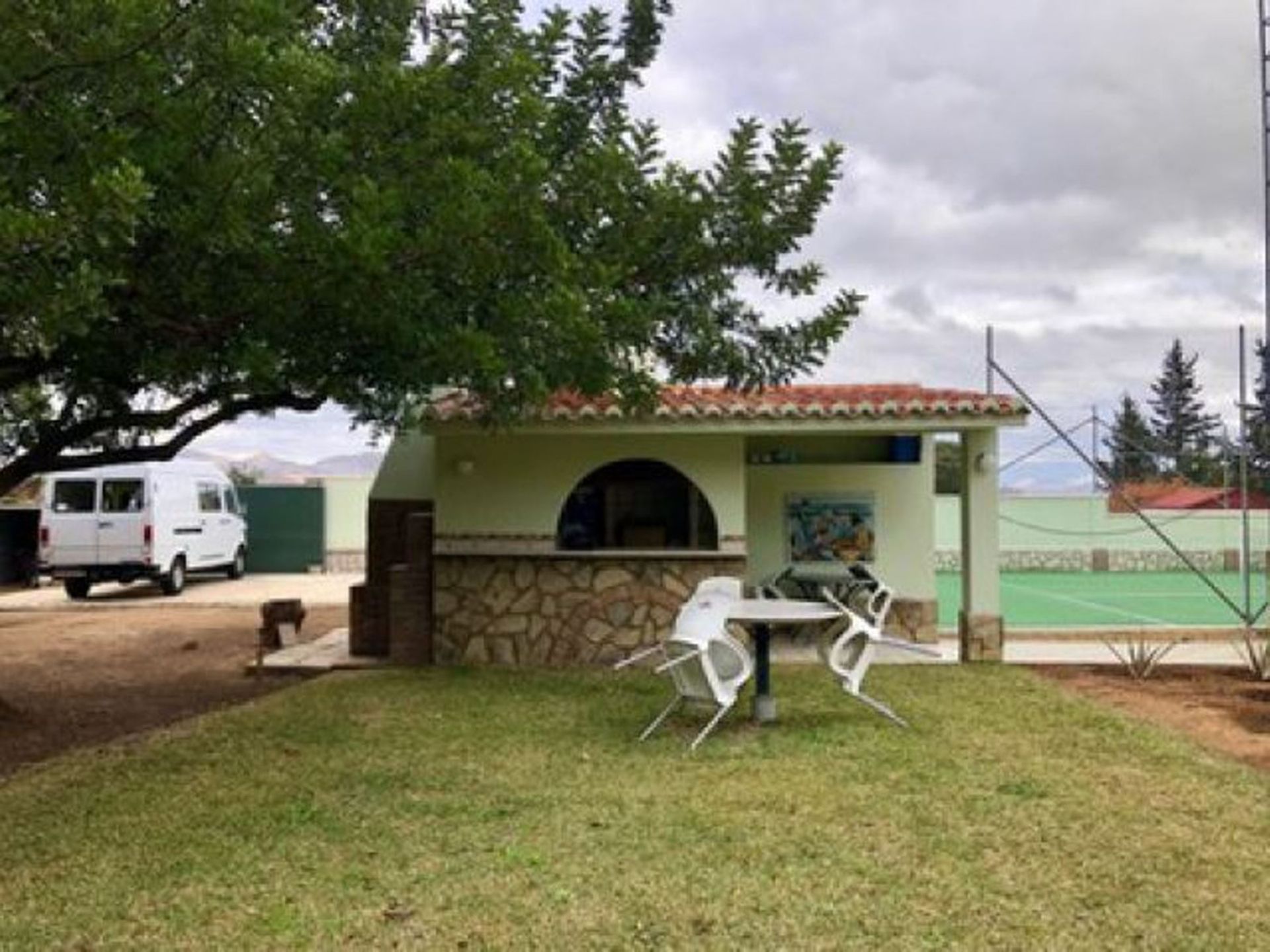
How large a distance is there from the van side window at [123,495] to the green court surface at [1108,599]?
14.1 m

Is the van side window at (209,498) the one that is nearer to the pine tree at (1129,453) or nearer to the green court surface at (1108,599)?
the green court surface at (1108,599)

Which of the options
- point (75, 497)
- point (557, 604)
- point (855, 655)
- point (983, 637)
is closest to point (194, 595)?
point (75, 497)

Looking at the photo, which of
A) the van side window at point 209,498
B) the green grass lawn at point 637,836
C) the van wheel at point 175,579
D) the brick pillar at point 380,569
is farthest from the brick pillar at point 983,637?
the van side window at point 209,498

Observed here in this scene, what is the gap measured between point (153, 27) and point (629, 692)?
272 inches

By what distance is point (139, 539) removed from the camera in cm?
2102

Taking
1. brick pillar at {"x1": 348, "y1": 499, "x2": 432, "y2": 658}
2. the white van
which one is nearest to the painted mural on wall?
brick pillar at {"x1": 348, "y1": 499, "x2": 432, "y2": 658}

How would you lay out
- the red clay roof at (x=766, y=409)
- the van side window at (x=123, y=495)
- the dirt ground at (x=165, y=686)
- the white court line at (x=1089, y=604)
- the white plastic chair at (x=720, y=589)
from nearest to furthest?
the dirt ground at (x=165, y=686) → the white plastic chair at (x=720, y=589) → the red clay roof at (x=766, y=409) → the white court line at (x=1089, y=604) → the van side window at (x=123, y=495)

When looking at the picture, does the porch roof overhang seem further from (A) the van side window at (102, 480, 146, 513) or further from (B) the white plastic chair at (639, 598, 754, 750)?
(A) the van side window at (102, 480, 146, 513)

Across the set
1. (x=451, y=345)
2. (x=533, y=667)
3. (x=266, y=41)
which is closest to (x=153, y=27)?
(x=266, y=41)

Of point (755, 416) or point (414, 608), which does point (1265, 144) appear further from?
point (414, 608)

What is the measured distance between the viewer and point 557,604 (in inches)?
478

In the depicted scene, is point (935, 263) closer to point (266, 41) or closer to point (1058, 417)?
point (1058, 417)

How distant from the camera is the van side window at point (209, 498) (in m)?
23.6

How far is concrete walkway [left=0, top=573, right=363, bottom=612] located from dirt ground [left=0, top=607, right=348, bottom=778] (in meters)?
0.91
